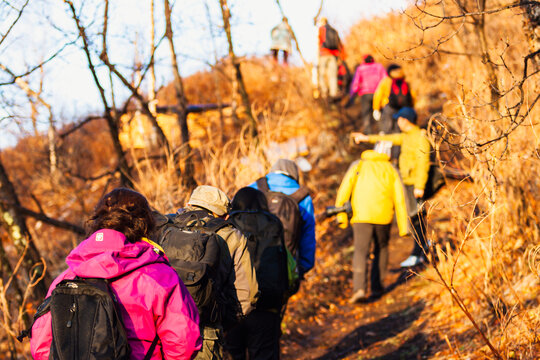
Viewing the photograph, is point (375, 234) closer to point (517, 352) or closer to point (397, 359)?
point (397, 359)

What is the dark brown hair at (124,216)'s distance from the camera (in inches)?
94.7

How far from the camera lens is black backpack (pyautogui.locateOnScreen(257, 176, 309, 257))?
446 centimetres

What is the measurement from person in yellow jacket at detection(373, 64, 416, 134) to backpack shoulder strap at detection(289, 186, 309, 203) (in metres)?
4.57

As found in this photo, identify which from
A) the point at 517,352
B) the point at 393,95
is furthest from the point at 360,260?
the point at 393,95

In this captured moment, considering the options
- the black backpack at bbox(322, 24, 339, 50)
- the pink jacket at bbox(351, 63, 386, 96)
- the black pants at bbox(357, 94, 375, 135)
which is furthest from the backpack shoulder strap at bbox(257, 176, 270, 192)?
the black backpack at bbox(322, 24, 339, 50)

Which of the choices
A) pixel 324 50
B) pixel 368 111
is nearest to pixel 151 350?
pixel 368 111

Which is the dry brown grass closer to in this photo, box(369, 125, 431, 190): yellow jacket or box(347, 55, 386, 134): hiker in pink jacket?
box(369, 125, 431, 190): yellow jacket

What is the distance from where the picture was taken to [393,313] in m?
6.04

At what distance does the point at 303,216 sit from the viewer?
466 cm

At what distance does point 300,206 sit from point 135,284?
8.20ft

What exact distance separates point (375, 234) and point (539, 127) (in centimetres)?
219

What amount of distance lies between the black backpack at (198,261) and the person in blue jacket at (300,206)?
144 cm

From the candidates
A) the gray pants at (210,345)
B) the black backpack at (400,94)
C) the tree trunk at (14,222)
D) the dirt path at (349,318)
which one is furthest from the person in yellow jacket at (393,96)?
the gray pants at (210,345)

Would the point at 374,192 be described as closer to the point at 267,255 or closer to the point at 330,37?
the point at 267,255
